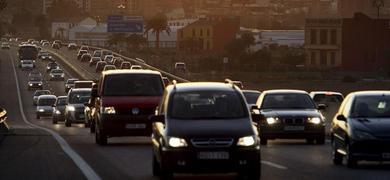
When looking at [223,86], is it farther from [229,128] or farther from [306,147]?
[306,147]

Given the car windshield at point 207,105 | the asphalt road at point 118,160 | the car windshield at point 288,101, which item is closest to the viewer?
the car windshield at point 207,105

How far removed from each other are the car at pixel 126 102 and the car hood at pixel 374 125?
8954mm

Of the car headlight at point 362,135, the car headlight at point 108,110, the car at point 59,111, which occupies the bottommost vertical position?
the car at point 59,111

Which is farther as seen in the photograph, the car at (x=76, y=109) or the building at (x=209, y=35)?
the building at (x=209, y=35)

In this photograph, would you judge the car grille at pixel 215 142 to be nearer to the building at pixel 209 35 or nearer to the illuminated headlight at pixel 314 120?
the illuminated headlight at pixel 314 120

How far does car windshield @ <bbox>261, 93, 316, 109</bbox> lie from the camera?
31.2m

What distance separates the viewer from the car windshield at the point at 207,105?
18219 mm

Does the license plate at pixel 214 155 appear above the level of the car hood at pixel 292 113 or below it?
above

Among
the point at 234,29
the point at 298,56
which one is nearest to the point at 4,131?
the point at 298,56

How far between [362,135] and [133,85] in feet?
35.1

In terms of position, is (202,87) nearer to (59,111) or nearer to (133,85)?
(133,85)

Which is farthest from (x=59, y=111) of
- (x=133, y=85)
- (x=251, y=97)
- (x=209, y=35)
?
(x=209, y=35)

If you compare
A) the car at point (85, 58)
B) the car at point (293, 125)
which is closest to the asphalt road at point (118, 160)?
the car at point (293, 125)

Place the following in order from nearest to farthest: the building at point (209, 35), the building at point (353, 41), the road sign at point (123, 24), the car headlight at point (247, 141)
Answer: the car headlight at point (247, 141)
the road sign at point (123, 24)
the building at point (353, 41)
the building at point (209, 35)
